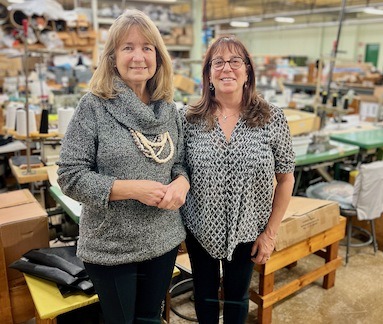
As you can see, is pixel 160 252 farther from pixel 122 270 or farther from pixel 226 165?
pixel 226 165

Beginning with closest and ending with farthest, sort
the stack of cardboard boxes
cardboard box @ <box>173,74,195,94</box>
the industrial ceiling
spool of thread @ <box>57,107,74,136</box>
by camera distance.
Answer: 1. the stack of cardboard boxes
2. spool of thread @ <box>57,107,74,136</box>
3. cardboard box @ <box>173,74,195,94</box>
4. the industrial ceiling

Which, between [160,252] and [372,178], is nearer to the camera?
[160,252]

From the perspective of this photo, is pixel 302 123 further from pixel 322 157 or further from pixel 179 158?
pixel 179 158

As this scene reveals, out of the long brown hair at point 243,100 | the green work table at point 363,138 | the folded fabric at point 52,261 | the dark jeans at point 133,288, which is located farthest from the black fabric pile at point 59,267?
the green work table at point 363,138

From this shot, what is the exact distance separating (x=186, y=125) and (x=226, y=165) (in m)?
0.23

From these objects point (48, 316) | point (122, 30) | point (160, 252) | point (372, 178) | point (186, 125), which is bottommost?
point (48, 316)

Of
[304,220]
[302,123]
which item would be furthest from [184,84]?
[304,220]

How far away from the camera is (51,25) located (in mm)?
4926

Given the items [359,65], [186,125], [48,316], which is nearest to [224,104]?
[186,125]

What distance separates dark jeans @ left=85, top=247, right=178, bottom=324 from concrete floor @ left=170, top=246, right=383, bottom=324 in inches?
36.6

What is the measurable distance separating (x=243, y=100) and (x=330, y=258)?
1472 millimetres

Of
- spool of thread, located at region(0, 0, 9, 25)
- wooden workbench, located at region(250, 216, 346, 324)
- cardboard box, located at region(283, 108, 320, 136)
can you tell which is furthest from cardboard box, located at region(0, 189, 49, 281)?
spool of thread, located at region(0, 0, 9, 25)

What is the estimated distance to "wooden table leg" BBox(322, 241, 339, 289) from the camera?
2.48 m

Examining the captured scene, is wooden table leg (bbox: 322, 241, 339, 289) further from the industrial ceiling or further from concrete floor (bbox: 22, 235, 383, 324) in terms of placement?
the industrial ceiling
